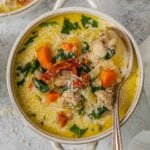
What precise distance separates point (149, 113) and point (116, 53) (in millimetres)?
333

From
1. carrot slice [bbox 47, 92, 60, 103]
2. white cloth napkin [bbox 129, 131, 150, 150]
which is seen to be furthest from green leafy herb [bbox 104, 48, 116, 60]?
white cloth napkin [bbox 129, 131, 150, 150]

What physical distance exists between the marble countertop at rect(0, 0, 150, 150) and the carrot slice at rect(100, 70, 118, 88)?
0.84 feet

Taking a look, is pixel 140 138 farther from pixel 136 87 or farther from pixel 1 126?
pixel 1 126

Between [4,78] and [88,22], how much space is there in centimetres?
A: 43

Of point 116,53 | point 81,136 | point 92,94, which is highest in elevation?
point 116,53

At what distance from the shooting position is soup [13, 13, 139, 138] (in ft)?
6.10

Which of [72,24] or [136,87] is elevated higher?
[72,24]

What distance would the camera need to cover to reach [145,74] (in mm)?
2100

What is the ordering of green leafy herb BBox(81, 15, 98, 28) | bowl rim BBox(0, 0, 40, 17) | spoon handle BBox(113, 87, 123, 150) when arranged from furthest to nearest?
bowl rim BBox(0, 0, 40, 17) < green leafy herb BBox(81, 15, 98, 28) < spoon handle BBox(113, 87, 123, 150)

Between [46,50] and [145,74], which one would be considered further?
[145,74]

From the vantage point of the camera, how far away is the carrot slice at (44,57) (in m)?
1.88

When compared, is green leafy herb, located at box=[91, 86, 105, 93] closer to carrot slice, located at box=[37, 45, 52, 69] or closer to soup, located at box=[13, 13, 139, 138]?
soup, located at box=[13, 13, 139, 138]

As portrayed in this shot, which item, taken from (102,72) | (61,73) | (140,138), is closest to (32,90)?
(61,73)

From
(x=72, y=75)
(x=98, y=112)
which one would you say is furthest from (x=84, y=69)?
(x=98, y=112)
